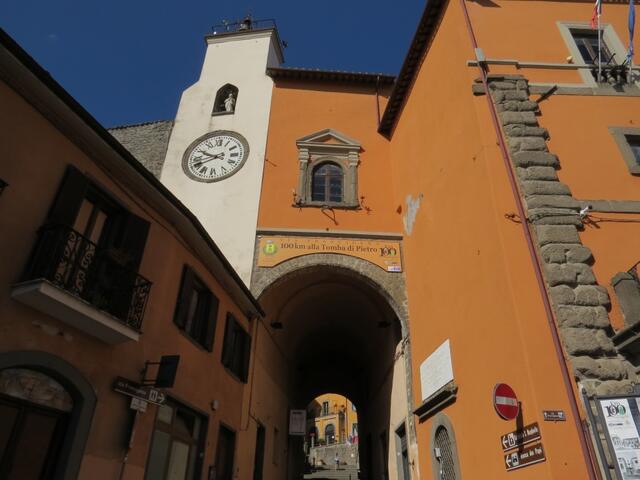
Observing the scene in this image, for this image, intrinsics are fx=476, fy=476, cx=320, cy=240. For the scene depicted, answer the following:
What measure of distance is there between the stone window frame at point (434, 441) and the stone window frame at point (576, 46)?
7.12m

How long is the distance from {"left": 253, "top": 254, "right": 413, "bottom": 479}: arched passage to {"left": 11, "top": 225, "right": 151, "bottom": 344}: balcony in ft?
19.6

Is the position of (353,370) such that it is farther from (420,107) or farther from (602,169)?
(602,169)

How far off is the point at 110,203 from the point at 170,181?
7728 millimetres

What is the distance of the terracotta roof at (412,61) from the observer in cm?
1163

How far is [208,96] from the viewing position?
16.3 m

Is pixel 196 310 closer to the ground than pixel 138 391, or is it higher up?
higher up

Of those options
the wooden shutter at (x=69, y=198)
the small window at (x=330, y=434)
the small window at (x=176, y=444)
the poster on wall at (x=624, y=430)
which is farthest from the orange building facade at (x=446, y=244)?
the small window at (x=330, y=434)

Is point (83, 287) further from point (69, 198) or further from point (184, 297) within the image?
point (184, 297)

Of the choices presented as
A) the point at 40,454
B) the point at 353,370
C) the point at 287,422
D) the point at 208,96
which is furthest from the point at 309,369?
the point at 40,454

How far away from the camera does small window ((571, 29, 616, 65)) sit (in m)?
10.2

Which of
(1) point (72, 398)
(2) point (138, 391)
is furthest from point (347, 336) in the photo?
(1) point (72, 398)

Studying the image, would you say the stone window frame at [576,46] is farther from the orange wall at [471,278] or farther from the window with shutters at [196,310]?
the window with shutters at [196,310]

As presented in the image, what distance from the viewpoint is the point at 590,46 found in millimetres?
10484

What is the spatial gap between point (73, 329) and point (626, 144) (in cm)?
925
